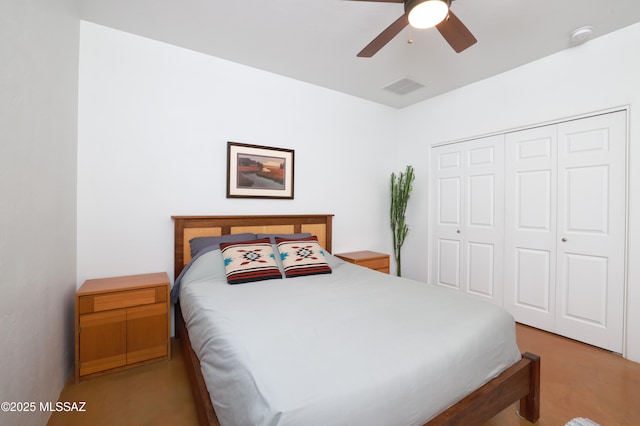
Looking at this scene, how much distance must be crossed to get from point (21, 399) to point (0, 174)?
1.00m

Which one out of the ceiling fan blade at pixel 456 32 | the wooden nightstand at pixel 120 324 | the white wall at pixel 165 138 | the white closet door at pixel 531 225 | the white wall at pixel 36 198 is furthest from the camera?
the white closet door at pixel 531 225

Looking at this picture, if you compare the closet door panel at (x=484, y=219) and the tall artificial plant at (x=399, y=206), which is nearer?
the closet door panel at (x=484, y=219)

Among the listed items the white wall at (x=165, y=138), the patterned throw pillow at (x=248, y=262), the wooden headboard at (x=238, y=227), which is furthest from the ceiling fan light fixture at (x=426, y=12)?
the wooden headboard at (x=238, y=227)

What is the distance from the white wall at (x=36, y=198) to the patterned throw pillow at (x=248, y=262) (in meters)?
1.06

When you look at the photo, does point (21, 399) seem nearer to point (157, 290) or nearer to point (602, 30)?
point (157, 290)

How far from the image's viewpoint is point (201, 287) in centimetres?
204

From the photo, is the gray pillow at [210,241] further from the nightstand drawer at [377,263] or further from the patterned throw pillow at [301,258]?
the nightstand drawer at [377,263]

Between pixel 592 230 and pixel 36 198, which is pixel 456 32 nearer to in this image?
pixel 592 230

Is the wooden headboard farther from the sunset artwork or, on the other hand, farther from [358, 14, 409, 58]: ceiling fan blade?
[358, 14, 409, 58]: ceiling fan blade

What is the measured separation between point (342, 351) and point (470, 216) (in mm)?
3010

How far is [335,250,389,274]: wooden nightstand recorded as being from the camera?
3.38 metres

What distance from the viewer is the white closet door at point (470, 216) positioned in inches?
128

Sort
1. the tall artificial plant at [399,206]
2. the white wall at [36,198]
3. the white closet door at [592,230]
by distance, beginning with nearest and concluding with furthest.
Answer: the white wall at [36,198]
the white closet door at [592,230]
the tall artificial plant at [399,206]

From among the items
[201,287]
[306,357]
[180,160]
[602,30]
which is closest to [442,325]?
[306,357]
